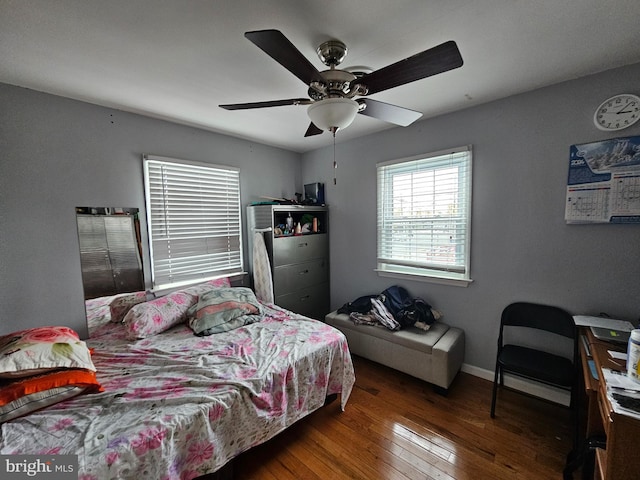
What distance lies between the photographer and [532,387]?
2115 millimetres

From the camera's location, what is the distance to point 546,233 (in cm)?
199

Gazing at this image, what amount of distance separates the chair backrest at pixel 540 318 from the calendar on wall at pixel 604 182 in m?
0.70

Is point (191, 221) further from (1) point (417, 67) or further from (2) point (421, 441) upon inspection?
(2) point (421, 441)

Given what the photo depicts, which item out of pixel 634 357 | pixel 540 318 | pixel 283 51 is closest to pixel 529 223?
pixel 540 318

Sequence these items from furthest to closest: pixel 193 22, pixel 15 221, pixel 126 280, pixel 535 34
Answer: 1. pixel 126 280
2. pixel 15 221
3. pixel 535 34
4. pixel 193 22

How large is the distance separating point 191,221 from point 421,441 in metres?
2.75

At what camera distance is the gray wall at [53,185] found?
1765 mm

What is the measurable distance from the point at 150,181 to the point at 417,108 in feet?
8.41

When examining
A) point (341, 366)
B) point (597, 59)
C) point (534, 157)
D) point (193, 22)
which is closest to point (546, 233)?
point (534, 157)

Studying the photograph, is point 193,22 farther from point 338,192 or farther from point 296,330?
point 338,192

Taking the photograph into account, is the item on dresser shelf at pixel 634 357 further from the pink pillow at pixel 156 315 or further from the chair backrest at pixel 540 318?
the pink pillow at pixel 156 315

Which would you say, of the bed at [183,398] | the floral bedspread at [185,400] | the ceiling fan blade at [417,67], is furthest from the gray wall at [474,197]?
the ceiling fan blade at [417,67]

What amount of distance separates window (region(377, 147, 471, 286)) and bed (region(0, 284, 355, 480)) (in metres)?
1.27

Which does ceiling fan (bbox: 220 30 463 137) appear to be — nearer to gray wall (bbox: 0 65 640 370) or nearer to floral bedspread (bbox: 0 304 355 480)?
gray wall (bbox: 0 65 640 370)
